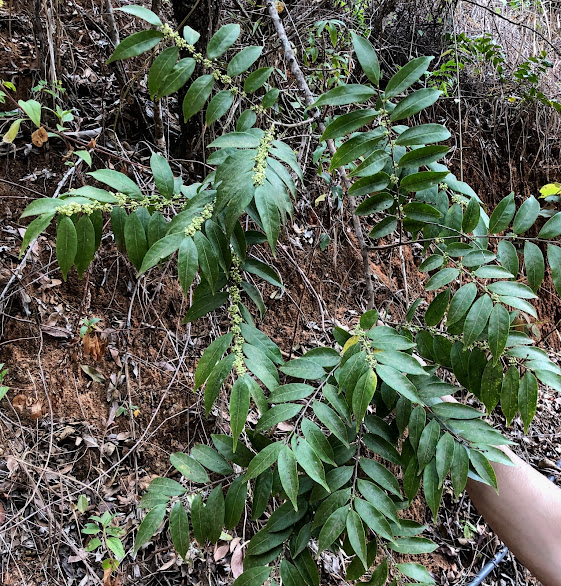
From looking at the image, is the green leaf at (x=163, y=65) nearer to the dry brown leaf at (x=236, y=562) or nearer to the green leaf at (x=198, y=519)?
the green leaf at (x=198, y=519)

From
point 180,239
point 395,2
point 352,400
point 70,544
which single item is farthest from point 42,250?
point 395,2

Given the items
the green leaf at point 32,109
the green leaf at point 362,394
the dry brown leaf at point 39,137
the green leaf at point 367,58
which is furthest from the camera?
the dry brown leaf at point 39,137

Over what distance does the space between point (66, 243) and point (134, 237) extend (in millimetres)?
134

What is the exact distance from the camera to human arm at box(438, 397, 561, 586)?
3.84ft

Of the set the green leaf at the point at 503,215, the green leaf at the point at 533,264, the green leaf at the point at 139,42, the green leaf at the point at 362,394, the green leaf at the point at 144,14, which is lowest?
the green leaf at the point at 362,394

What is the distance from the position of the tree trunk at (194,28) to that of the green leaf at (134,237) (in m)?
1.13

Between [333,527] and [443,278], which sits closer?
[333,527]

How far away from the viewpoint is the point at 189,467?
107 cm

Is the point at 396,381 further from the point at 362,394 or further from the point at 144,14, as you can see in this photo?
the point at 144,14

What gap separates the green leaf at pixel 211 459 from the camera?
3.53 feet

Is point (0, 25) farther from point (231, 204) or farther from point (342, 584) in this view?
point (342, 584)

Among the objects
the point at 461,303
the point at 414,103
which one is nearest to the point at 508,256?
the point at 461,303

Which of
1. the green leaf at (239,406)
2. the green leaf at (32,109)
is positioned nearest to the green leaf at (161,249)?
the green leaf at (239,406)

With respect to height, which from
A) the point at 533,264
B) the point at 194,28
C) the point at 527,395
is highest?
the point at 194,28
